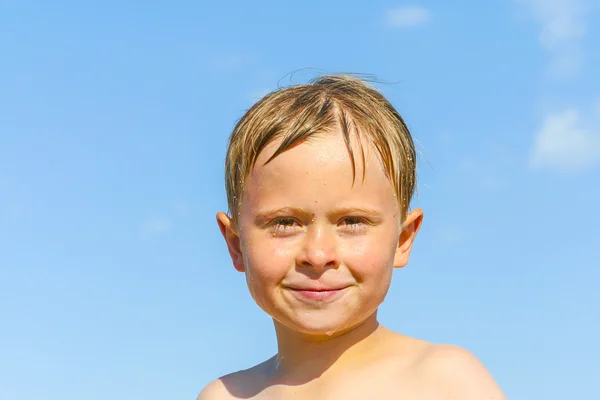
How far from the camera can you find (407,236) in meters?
5.10

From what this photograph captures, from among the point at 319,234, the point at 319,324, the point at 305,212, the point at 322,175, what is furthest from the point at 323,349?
the point at 322,175

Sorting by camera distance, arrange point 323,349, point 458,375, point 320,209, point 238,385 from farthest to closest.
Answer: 1. point 238,385
2. point 323,349
3. point 458,375
4. point 320,209

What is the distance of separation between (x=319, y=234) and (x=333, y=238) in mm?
70

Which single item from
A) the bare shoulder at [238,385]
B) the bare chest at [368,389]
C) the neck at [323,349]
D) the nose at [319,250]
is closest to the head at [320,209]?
the nose at [319,250]

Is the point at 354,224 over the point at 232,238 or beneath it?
beneath

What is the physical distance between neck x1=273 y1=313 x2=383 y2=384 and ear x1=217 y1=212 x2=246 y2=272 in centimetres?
43

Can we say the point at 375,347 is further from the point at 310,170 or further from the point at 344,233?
the point at 310,170

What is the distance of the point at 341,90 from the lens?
5148 mm

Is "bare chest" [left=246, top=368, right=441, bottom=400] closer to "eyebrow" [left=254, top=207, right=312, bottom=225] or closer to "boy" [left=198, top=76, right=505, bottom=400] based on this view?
"boy" [left=198, top=76, right=505, bottom=400]

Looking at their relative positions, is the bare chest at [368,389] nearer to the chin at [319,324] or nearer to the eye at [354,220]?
the chin at [319,324]

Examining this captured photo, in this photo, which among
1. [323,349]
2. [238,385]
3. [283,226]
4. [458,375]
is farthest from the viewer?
[238,385]

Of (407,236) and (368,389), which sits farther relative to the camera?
(407,236)

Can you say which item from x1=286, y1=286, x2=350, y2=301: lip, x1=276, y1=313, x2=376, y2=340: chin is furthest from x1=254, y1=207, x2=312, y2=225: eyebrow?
x1=276, y1=313, x2=376, y2=340: chin

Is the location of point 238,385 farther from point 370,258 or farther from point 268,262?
point 370,258
